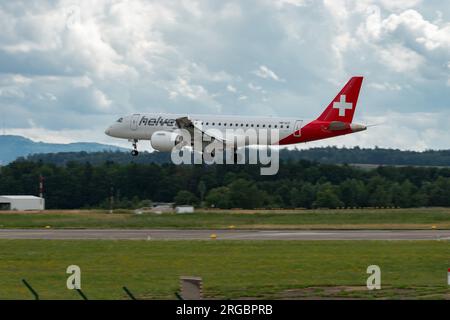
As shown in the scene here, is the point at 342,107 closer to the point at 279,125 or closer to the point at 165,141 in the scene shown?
the point at 279,125

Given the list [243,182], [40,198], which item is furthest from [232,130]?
[40,198]

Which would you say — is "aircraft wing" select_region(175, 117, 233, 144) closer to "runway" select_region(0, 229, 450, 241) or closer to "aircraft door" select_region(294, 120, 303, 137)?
"aircraft door" select_region(294, 120, 303, 137)

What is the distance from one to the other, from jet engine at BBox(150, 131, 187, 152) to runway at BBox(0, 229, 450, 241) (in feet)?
47.1

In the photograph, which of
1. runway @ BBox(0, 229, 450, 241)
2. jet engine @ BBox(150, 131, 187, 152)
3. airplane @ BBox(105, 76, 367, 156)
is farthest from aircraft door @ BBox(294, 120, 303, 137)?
runway @ BBox(0, 229, 450, 241)

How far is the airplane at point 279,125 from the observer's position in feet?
280

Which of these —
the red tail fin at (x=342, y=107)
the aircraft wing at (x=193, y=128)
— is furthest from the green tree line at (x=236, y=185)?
the red tail fin at (x=342, y=107)

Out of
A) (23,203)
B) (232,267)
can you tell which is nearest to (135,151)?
(23,203)

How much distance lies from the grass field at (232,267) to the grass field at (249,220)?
19732mm

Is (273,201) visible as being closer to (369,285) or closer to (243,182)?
(243,182)

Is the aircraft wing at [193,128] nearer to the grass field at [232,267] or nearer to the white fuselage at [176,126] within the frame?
the white fuselage at [176,126]

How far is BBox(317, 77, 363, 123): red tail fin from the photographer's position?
8619 cm

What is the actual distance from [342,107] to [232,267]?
4432 centimetres
